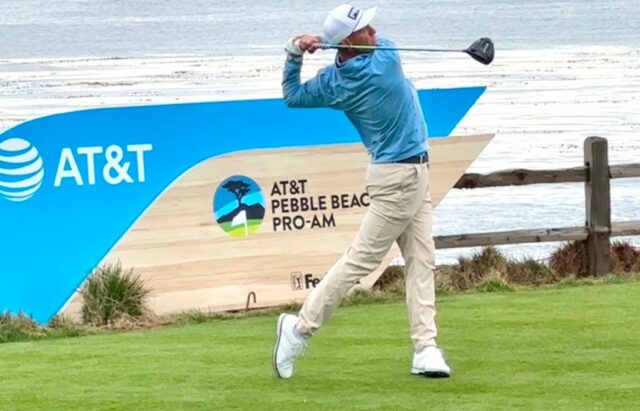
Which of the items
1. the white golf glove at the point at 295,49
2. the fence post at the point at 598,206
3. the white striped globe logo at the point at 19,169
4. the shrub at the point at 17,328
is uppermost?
the white golf glove at the point at 295,49

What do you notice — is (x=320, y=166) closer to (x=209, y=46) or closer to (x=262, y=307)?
(x=262, y=307)

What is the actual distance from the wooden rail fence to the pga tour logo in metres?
2.49

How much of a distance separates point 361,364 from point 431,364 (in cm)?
64

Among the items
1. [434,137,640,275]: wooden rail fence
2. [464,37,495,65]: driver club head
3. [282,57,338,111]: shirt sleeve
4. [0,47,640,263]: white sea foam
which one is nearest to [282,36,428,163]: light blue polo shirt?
[282,57,338,111]: shirt sleeve

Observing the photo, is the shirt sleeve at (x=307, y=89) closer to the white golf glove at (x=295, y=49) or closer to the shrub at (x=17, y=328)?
the white golf glove at (x=295, y=49)

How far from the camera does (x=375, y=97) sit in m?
8.77

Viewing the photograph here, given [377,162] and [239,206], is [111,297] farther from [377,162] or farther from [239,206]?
[377,162]

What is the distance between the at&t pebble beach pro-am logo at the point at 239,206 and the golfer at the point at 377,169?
2.86m

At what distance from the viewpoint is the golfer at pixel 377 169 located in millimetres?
8773

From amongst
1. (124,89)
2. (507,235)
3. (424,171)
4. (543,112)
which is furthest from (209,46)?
(424,171)

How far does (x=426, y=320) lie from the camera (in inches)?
354

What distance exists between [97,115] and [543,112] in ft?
62.3

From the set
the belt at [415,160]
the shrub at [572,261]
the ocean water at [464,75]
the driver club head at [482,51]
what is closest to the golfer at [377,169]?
the belt at [415,160]

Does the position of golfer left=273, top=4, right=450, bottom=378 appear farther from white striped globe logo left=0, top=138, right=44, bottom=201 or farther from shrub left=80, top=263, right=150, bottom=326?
white striped globe logo left=0, top=138, right=44, bottom=201
